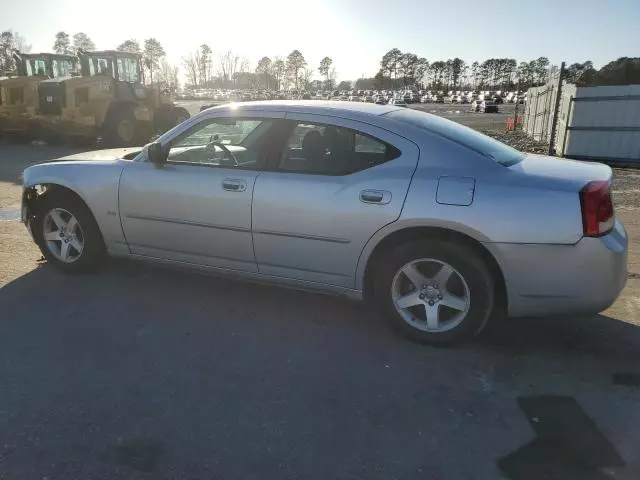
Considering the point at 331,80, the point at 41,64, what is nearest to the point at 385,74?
the point at 331,80

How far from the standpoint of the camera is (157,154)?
4168 mm

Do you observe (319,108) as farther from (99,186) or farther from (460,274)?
(99,186)

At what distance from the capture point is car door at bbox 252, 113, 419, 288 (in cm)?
346

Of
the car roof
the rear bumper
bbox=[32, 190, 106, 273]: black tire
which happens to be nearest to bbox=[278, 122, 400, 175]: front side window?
the car roof

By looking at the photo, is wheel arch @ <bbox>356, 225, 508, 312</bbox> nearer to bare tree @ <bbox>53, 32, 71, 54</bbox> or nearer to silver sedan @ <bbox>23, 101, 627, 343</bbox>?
silver sedan @ <bbox>23, 101, 627, 343</bbox>

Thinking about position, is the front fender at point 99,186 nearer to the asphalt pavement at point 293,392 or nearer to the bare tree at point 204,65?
the asphalt pavement at point 293,392

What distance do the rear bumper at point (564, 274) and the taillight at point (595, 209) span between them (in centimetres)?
6

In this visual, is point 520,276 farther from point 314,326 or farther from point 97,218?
point 97,218

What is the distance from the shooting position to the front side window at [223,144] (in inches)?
157

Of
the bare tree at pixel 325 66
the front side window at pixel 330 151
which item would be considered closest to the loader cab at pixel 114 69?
the front side window at pixel 330 151

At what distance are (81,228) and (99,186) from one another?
46cm

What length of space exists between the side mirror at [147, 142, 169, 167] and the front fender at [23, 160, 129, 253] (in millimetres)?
360

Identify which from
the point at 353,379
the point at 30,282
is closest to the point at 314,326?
the point at 353,379

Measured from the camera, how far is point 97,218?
4.47 metres
